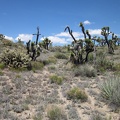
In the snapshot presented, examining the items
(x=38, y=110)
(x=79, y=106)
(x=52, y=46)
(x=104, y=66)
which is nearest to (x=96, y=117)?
(x=79, y=106)

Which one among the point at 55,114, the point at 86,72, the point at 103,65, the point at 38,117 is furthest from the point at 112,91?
the point at 103,65

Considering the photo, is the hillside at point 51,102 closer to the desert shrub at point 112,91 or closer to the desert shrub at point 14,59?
the desert shrub at point 112,91

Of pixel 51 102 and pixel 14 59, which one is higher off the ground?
pixel 14 59

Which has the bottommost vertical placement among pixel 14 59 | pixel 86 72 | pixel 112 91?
pixel 112 91

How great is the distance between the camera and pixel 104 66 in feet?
47.2

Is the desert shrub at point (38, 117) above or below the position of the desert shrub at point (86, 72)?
below

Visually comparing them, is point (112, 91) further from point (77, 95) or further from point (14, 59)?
point (14, 59)

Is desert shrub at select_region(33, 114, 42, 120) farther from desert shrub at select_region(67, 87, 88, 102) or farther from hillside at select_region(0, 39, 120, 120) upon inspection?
desert shrub at select_region(67, 87, 88, 102)

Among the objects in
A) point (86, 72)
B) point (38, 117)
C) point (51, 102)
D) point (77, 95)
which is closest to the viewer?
point (38, 117)

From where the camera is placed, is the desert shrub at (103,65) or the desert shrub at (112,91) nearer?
the desert shrub at (112,91)

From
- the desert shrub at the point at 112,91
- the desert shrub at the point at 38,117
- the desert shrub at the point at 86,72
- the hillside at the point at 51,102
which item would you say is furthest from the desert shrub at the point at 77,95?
the desert shrub at the point at 86,72

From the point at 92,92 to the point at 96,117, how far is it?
288 cm

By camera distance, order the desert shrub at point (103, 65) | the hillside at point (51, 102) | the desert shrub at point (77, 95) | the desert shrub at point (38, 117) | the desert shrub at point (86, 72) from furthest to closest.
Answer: the desert shrub at point (103, 65), the desert shrub at point (86, 72), the desert shrub at point (77, 95), the hillside at point (51, 102), the desert shrub at point (38, 117)

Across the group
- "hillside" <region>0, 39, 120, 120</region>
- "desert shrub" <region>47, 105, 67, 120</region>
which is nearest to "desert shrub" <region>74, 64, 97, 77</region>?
"hillside" <region>0, 39, 120, 120</region>
